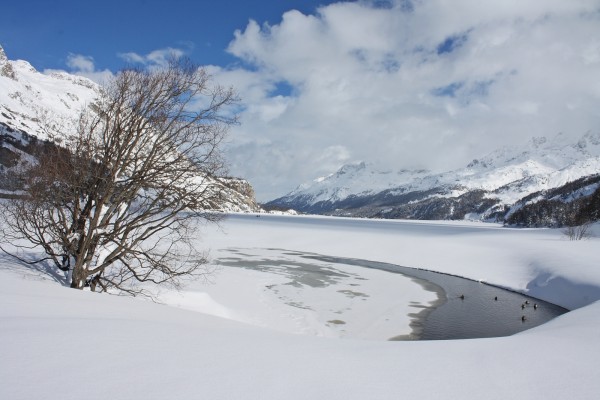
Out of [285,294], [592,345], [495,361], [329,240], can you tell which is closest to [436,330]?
[285,294]

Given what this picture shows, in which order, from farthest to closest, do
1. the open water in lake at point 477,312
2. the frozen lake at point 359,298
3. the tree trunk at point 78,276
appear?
the open water in lake at point 477,312
the frozen lake at point 359,298
the tree trunk at point 78,276

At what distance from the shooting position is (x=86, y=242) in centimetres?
1127

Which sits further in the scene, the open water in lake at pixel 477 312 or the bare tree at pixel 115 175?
the open water in lake at pixel 477 312

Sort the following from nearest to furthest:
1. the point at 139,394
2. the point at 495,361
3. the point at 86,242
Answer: the point at 139,394, the point at 495,361, the point at 86,242

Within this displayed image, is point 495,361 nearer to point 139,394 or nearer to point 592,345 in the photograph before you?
point 592,345

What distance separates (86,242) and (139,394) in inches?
341


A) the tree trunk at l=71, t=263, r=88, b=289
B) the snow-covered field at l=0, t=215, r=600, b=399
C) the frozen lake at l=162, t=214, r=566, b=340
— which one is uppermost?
the snow-covered field at l=0, t=215, r=600, b=399

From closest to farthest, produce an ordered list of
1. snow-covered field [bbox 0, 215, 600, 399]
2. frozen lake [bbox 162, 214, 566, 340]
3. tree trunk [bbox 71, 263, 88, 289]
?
1. snow-covered field [bbox 0, 215, 600, 399]
2. tree trunk [bbox 71, 263, 88, 289]
3. frozen lake [bbox 162, 214, 566, 340]

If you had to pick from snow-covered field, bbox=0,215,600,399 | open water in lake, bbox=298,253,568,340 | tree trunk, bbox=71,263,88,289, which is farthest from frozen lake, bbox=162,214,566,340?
snow-covered field, bbox=0,215,600,399

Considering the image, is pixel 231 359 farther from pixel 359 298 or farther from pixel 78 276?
pixel 359 298

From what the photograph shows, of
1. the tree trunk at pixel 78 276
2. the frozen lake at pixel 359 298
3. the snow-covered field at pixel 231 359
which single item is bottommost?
the frozen lake at pixel 359 298

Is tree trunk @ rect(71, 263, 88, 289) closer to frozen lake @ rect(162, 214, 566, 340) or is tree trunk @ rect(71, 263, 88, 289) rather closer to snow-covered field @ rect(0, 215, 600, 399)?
snow-covered field @ rect(0, 215, 600, 399)

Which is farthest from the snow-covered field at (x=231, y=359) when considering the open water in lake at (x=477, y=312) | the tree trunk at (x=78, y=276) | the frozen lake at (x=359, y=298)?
the frozen lake at (x=359, y=298)

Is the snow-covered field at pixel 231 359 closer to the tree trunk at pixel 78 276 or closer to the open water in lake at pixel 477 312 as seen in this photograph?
the tree trunk at pixel 78 276
